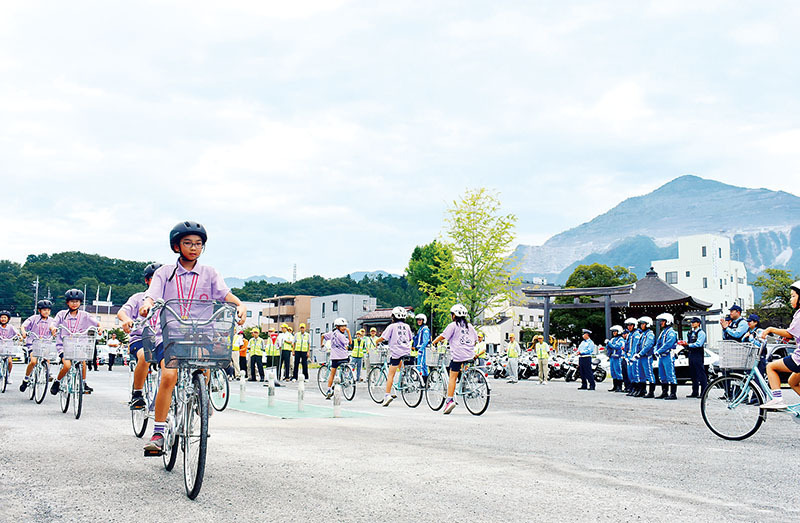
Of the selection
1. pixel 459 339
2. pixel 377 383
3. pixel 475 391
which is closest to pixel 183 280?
pixel 459 339

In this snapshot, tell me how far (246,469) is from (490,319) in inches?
1231

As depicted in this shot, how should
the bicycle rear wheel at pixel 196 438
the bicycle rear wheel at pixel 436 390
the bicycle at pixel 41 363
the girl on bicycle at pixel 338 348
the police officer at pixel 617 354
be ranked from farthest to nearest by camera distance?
the police officer at pixel 617 354, the girl on bicycle at pixel 338 348, the bicycle rear wheel at pixel 436 390, the bicycle at pixel 41 363, the bicycle rear wheel at pixel 196 438

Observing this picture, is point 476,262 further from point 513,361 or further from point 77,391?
point 77,391

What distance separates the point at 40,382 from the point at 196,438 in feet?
29.9

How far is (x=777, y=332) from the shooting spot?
8.66 meters

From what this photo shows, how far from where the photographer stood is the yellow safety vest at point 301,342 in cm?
2441

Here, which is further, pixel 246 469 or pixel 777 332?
pixel 777 332

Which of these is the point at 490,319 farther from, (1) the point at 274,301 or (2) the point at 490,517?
(1) the point at 274,301

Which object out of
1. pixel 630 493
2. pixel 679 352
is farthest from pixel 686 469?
pixel 679 352

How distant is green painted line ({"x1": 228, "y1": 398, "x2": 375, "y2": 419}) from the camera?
12.6m

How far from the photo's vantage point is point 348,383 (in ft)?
54.4

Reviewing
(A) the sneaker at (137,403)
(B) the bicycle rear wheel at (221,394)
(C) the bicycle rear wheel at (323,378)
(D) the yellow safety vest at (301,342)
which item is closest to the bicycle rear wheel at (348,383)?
(C) the bicycle rear wheel at (323,378)

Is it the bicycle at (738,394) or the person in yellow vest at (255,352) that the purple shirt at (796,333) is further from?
the person in yellow vest at (255,352)

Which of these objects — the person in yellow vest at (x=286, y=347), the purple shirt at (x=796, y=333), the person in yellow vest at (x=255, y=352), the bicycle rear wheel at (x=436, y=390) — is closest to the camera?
the purple shirt at (x=796, y=333)
